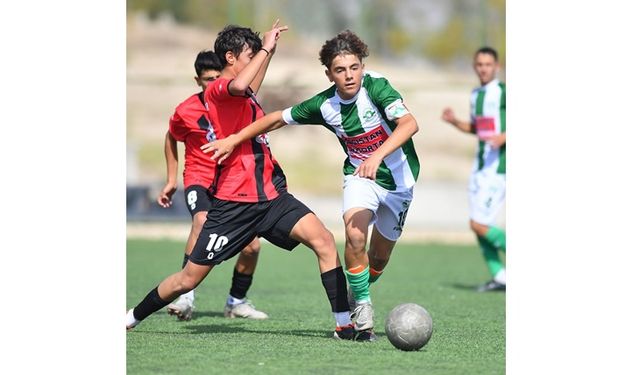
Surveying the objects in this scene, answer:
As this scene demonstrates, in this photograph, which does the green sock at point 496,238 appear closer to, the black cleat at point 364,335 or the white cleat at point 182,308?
the white cleat at point 182,308

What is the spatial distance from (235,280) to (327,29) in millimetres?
26030

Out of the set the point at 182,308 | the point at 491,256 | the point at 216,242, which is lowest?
the point at 182,308

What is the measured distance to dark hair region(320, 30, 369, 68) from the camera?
22.1ft

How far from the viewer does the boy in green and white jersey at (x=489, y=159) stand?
11167mm

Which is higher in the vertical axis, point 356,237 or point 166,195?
point 166,195

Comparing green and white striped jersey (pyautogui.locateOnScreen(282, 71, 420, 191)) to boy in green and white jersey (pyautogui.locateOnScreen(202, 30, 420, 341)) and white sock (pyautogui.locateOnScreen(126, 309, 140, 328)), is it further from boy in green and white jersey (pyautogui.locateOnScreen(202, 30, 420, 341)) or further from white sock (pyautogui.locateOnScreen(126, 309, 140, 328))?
white sock (pyautogui.locateOnScreen(126, 309, 140, 328))

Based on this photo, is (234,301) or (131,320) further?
(234,301)

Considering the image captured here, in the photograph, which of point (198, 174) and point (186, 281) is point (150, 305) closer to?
point (186, 281)

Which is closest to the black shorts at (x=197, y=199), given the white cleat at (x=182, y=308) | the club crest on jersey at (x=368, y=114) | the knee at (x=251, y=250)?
the knee at (x=251, y=250)

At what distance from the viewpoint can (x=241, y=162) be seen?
22.4 feet

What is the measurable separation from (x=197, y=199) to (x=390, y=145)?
7.10ft

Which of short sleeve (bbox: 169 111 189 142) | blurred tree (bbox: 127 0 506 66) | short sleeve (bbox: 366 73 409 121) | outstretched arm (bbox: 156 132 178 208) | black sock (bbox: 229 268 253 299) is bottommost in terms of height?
black sock (bbox: 229 268 253 299)

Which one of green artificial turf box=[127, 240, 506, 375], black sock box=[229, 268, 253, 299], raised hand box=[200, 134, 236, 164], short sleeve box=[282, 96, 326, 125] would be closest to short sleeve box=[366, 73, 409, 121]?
short sleeve box=[282, 96, 326, 125]

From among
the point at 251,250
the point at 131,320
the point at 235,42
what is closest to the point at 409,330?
the point at 131,320
